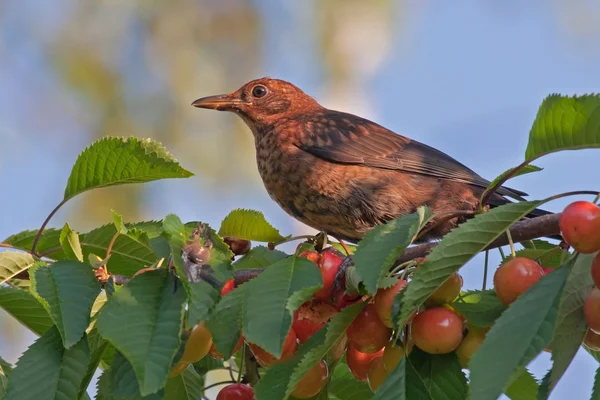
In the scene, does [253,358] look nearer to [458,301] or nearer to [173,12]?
[458,301]

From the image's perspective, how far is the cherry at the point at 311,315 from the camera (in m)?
2.33

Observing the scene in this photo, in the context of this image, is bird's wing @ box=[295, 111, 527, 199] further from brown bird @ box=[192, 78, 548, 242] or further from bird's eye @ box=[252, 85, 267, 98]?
bird's eye @ box=[252, 85, 267, 98]

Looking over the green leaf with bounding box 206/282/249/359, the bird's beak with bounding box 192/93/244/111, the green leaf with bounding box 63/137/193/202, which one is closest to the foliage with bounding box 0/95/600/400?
the green leaf with bounding box 206/282/249/359

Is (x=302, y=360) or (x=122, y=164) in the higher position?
(x=122, y=164)

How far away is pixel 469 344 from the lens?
2156 mm

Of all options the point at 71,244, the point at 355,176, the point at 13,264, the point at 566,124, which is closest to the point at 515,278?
the point at 566,124

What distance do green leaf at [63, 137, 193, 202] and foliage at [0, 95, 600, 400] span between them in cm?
27

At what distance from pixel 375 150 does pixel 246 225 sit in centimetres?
231

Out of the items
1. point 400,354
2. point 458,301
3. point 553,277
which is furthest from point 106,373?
point 553,277

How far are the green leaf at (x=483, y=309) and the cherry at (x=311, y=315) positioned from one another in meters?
0.34

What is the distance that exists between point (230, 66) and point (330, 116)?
13.7 ft

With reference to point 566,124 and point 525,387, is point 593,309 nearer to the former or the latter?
point 566,124

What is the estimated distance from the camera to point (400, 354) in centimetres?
222

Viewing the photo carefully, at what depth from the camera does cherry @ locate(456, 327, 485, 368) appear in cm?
215
